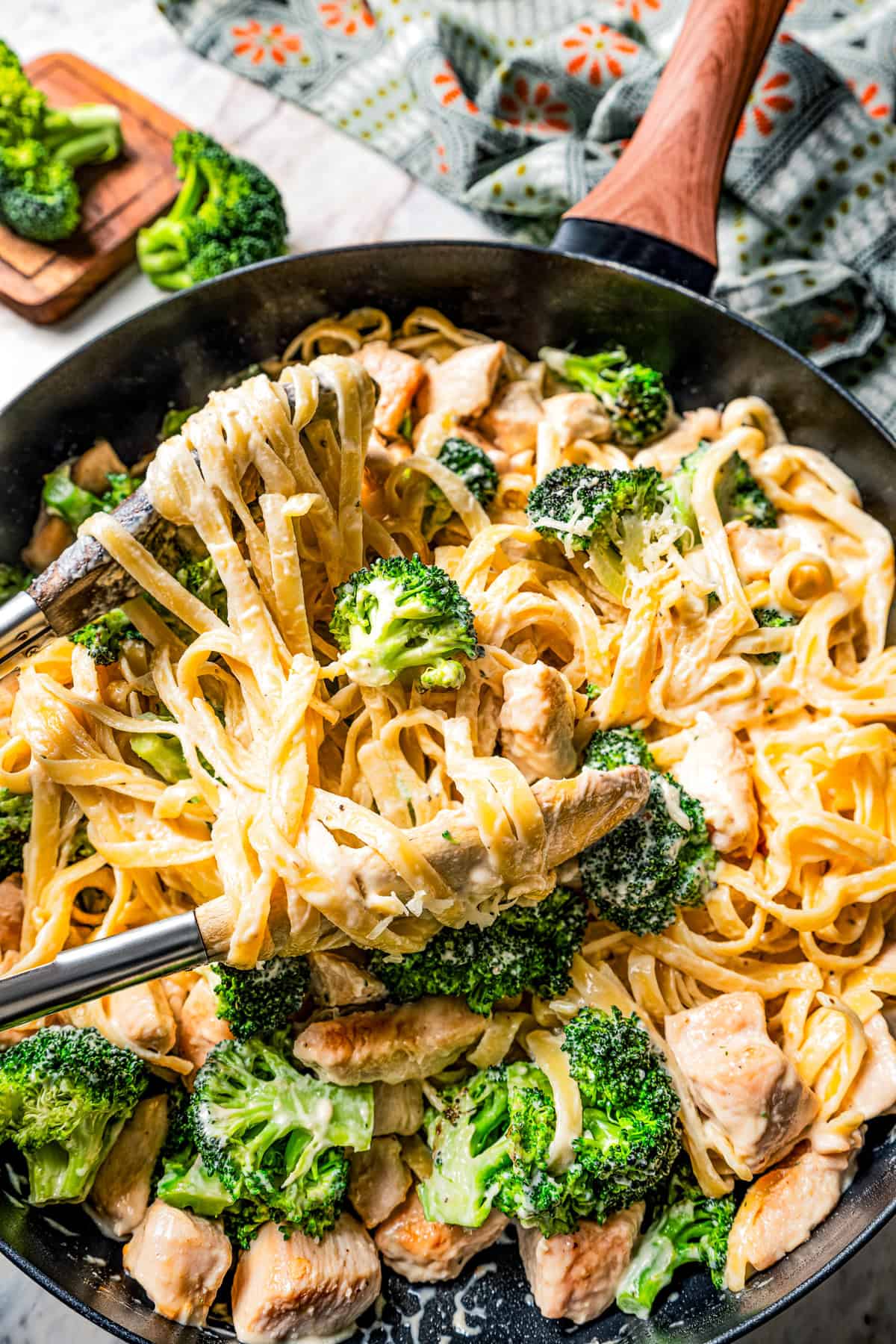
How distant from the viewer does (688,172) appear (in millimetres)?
3877

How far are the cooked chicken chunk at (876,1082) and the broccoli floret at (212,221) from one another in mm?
3434

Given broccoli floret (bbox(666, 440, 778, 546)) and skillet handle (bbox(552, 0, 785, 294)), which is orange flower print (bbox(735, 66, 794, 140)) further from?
broccoli floret (bbox(666, 440, 778, 546))

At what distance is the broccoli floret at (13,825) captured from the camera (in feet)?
11.1

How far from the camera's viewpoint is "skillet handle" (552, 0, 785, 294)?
12.7 ft

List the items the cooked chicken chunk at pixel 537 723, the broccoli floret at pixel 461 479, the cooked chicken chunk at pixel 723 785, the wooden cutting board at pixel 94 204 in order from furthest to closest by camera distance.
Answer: the wooden cutting board at pixel 94 204 → the broccoli floret at pixel 461 479 → the cooked chicken chunk at pixel 723 785 → the cooked chicken chunk at pixel 537 723

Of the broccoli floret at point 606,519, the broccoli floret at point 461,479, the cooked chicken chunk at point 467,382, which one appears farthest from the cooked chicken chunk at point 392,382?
the broccoli floret at point 606,519

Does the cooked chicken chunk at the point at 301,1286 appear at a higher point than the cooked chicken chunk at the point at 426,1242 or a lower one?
higher

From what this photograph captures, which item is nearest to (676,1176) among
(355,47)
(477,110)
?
(477,110)

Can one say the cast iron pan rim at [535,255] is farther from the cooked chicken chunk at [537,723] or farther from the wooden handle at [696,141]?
the cooked chicken chunk at [537,723]

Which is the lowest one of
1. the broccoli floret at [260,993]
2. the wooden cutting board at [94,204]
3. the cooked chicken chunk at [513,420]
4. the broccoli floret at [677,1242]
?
the broccoli floret at [677,1242]

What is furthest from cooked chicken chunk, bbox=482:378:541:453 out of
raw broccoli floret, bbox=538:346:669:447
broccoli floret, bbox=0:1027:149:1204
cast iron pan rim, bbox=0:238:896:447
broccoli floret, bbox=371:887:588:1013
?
broccoli floret, bbox=0:1027:149:1204

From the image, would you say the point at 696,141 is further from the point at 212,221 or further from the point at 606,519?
the point at 212,221

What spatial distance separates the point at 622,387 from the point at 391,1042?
7.48ft

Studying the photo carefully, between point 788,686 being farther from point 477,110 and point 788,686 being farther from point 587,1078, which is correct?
point 477,110
